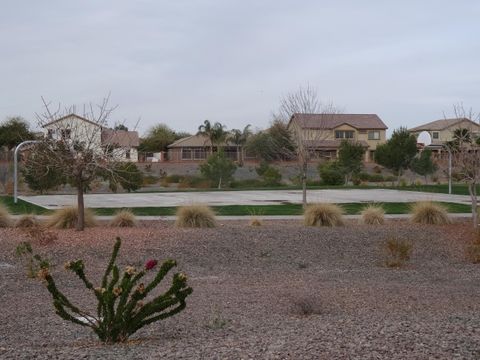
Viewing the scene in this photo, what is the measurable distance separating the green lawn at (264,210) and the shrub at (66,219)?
4.92 metres

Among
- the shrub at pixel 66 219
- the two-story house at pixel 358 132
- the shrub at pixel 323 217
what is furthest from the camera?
the two-story house at pixel 358 132

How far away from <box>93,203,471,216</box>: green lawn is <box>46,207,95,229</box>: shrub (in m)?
4.92

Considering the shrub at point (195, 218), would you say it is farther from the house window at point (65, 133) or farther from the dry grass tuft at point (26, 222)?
the dry grass tuft at point (26, 222)

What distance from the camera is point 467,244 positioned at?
16.6 meters

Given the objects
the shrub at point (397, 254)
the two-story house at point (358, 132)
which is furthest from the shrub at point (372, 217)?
the two-story house at point (358, 132)

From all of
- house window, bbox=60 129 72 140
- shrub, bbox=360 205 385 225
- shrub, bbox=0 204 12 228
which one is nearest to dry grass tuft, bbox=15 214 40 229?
shrub, bbox=0 204 12 228

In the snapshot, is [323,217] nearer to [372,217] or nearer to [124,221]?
[372,217]

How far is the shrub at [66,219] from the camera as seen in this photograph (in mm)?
17641

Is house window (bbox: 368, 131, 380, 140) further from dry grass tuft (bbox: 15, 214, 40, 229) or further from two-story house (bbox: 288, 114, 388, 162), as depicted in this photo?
dry grass tuft (bbox: 15, 214, 40, 229)

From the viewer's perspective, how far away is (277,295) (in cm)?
1104

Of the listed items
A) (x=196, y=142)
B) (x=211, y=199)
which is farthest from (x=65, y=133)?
(x=196, y=142)

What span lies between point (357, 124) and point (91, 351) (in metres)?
80.1

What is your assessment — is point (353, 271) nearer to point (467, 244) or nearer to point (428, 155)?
point (467, 244)

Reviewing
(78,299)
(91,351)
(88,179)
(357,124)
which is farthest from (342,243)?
(357,124)
